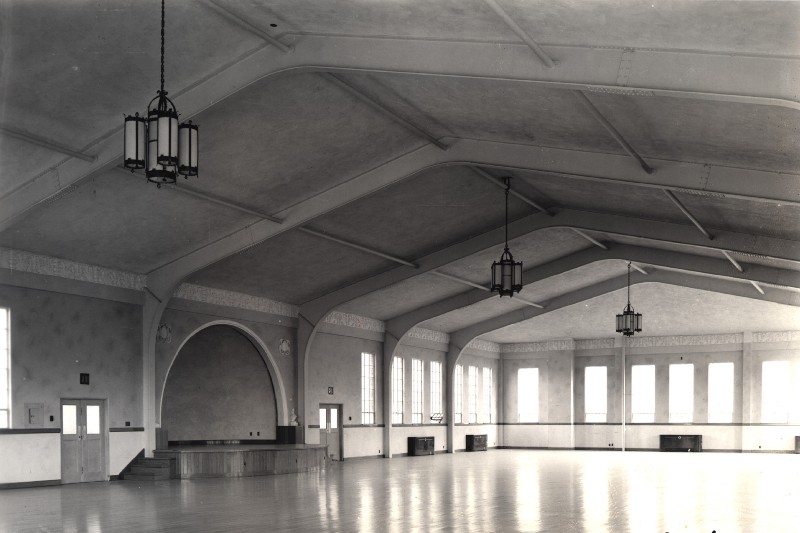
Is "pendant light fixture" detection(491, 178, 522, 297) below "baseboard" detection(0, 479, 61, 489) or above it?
above

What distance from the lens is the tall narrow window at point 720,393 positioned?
118 ft

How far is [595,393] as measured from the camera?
3916cm

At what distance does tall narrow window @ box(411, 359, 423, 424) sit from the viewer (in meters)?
33.0

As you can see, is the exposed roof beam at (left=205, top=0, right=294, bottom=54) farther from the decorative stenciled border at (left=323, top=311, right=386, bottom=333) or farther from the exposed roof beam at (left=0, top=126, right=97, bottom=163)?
the decorative stenciled border at (left=323, top=311, right=386, bottom=333)

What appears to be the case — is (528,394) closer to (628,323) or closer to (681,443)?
(681,443)

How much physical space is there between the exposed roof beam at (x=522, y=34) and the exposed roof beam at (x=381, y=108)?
4.12 metres

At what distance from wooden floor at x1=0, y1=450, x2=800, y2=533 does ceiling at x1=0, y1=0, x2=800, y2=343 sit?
5007 millimetres

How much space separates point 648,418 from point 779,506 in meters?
24.8

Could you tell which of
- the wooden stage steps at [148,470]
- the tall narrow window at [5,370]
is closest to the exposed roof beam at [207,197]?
the tall narrow window at [5,370]

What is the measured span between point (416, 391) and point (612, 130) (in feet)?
68.0

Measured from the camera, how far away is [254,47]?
1286 cm

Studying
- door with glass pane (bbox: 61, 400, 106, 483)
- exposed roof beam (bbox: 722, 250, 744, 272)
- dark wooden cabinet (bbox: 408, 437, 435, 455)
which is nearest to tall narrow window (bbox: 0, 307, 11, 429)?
door with glass pane (bbox: 61, 400, 106, 483)

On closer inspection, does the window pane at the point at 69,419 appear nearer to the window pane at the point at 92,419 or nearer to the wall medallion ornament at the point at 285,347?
the window pane at the point at 92,419

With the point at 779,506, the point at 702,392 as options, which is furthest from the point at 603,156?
the point at 702,392
